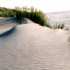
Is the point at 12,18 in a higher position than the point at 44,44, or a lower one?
higher

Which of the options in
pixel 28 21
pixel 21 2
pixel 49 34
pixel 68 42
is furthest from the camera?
pixel 21 2

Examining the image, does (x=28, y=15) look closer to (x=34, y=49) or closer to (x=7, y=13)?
(x=7, y=13)

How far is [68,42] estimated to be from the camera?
9.30 ft

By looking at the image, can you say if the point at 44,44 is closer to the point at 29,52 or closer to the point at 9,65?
the point at 29,52

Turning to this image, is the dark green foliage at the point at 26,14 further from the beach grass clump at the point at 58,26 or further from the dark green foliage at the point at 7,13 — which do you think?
the beach grass clump at the point at 58,26

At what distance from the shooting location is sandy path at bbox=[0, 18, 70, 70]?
7.78 ft

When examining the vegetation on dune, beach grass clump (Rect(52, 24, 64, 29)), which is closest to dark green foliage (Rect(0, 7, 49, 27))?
the vegetation on dune

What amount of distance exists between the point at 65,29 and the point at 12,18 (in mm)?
754

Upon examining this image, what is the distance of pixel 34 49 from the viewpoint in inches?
108

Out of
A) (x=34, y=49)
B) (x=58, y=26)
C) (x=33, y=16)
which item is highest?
(x=33, y=16)

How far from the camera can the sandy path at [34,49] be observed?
237cm

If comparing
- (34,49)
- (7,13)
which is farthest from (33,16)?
(34,49)

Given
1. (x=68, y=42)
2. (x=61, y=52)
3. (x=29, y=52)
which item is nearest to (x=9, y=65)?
(x=29, y=52)

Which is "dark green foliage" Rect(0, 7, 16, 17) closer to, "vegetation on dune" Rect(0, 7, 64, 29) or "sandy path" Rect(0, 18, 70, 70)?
"vegetation on dune" Rect(0, 7, 64, 29)
